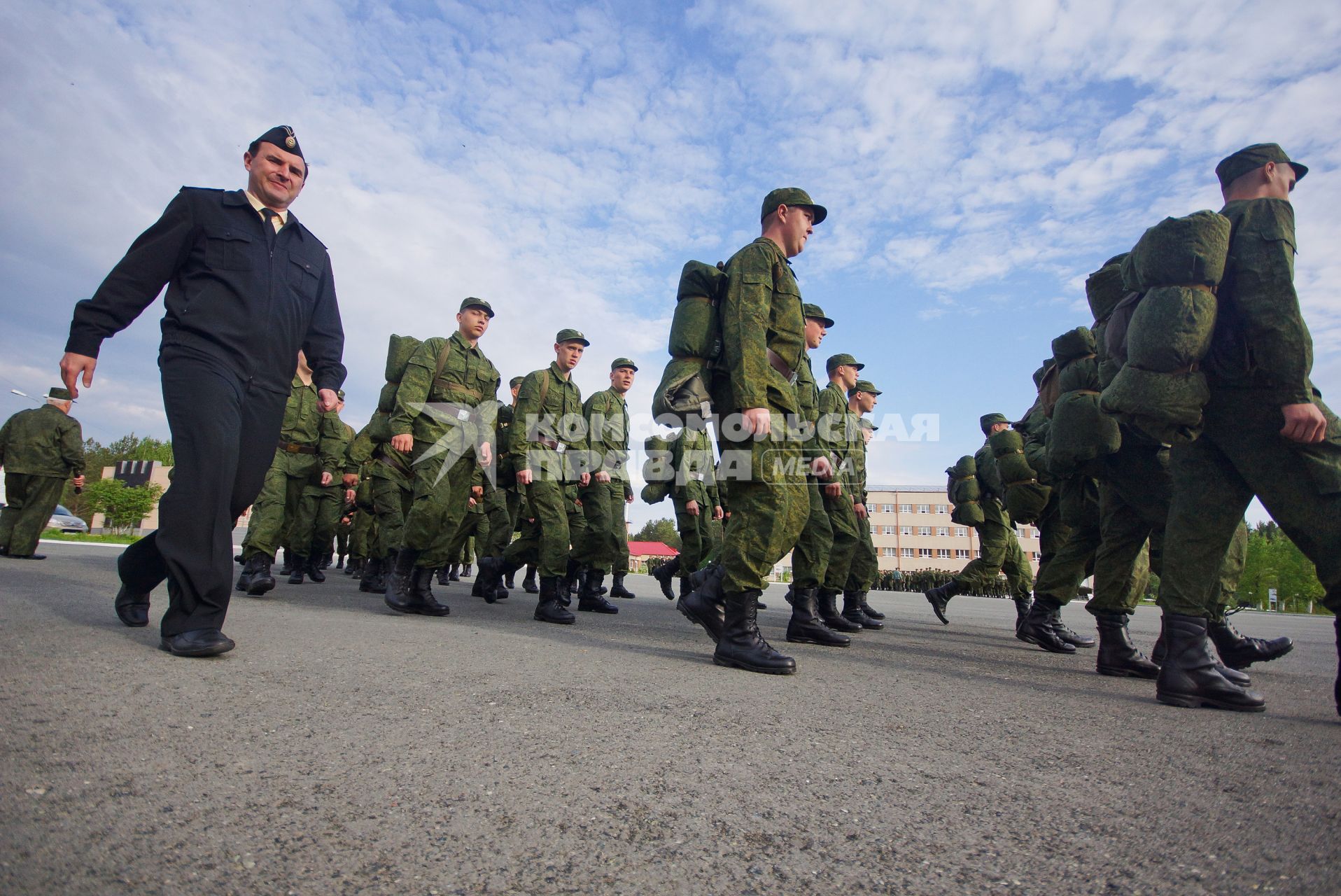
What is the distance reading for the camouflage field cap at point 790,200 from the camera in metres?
4.18

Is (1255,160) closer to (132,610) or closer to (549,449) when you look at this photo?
(549,449)

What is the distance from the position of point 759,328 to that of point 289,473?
19.8 ft

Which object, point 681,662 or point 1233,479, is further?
point 681,662

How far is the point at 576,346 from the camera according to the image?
7020 mm

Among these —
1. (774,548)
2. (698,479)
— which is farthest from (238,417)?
(698,479)

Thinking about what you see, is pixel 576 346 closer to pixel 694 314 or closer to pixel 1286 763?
pixel 694 314

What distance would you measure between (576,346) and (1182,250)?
5.05 m

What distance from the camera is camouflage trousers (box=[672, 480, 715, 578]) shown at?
29.4 ft

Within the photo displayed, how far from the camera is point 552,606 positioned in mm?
5715

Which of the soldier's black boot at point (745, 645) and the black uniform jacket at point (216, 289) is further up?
the black uniform jacket at point (216, 289)

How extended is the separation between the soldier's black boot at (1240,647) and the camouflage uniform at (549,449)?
454 centimetres

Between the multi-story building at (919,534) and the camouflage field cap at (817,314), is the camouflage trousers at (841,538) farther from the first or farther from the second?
the multi-story building at (919,534)

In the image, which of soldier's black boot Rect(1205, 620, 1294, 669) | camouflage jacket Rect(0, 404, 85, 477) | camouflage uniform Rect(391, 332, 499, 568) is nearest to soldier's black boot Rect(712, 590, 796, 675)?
soldier's black boot Rect(1205, 620, 1294, 669)

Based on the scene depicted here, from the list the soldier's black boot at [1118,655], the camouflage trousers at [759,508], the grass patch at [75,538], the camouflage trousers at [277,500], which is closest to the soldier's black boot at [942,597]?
the soldier's black boot at [1118,655]
